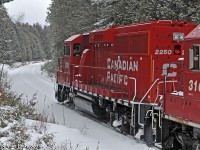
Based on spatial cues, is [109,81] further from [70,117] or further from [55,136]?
[55,136]

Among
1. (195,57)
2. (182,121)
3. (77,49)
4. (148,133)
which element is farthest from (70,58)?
(195,57)

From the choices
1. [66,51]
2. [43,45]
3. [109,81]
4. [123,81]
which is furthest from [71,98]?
[43,45]

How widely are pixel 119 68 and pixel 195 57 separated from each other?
6.92m

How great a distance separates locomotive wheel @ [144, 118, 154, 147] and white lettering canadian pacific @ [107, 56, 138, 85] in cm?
244

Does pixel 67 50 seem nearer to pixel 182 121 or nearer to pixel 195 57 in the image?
pixel 182 121

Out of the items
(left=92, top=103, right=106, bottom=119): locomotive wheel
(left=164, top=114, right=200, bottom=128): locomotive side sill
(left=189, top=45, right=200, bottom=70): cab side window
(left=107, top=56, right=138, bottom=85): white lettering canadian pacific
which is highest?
(left=189, top=45, right=200, bottom=70): cab side window

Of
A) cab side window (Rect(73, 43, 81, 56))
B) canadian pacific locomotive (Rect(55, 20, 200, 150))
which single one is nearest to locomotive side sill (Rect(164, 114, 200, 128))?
canadian pacific locomotive (Rect(55, 20, 200, 150))

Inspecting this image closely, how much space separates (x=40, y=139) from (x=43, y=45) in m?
154

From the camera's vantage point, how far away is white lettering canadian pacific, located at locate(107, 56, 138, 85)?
13.9 meters

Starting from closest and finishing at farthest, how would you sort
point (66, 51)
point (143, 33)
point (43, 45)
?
point (143, 33)
point (66, 51)
point (43, 45)

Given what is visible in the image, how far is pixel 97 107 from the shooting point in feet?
55.7

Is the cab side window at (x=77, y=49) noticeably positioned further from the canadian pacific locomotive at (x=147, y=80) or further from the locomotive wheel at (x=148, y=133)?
the locomotive wheel at (x=148, y=133)

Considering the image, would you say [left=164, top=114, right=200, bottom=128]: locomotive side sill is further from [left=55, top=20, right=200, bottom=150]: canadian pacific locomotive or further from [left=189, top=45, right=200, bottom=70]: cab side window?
[left=189, top=45, right=200, bottom=70]: cab side window

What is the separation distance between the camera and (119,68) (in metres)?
15.2
